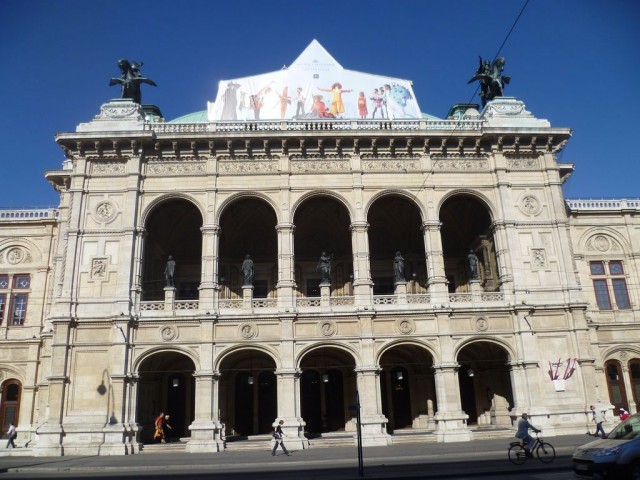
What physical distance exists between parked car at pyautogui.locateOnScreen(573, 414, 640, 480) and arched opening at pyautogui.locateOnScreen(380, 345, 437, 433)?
15807 mm

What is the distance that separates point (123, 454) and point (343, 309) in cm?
1145

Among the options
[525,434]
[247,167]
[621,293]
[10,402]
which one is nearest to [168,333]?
[247,167]

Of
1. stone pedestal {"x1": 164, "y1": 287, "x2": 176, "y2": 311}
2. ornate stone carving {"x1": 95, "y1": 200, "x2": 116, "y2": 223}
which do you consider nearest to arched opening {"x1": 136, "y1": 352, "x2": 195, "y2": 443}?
stone pedestal {"x1": 164, "y1": 287, "x2": 176, "y2": 311}

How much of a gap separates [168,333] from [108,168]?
918 centimetres

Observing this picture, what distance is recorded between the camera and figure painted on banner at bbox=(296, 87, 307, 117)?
29.9 metres

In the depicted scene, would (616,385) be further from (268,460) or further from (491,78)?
(268,460)

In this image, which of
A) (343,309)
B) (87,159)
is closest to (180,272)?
(87,159)

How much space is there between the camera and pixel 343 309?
24.3 m

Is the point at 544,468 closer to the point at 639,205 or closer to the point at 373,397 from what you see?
the point at 373,397

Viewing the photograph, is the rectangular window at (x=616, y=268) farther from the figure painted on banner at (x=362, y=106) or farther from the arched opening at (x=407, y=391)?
the figure painted on banner at (x=362, y=106)

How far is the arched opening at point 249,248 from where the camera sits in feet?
97.1

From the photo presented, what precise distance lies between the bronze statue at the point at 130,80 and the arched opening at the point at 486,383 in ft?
74.5

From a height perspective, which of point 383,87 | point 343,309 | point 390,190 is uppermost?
point 383,87

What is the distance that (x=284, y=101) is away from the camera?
1189 inches
